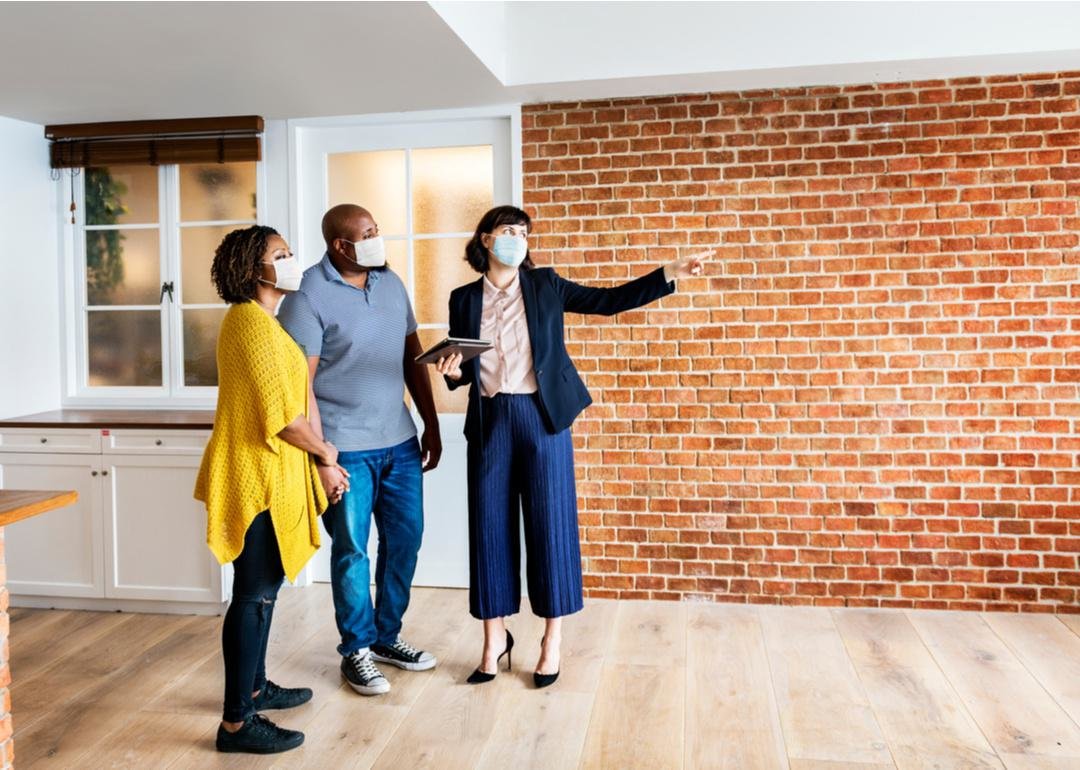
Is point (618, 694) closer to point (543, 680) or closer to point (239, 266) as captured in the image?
point (543, 680)

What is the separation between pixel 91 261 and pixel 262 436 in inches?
107

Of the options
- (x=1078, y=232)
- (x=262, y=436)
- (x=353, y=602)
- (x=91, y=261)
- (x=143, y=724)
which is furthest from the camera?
(x=91, y=261)

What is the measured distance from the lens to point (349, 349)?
3047mm

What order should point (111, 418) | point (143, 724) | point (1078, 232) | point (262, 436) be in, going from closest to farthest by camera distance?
point (262, 436), point (143, 724), point (1078, 232), point (111, 418)

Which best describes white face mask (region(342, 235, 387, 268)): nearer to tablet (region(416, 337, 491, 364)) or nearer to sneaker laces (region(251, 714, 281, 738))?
tablet (region(416, 337, 491, 364))

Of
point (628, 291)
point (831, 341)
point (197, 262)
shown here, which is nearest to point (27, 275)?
point (197, 262)

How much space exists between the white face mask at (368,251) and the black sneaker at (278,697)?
137 centimetres

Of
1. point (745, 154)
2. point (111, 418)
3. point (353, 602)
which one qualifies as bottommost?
point (353, 602)

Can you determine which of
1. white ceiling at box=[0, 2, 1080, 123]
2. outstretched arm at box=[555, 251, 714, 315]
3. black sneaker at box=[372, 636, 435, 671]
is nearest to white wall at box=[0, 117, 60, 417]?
white ceiling at box=[0, 2, 1080, 123]

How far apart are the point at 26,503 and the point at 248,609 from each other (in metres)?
0.66

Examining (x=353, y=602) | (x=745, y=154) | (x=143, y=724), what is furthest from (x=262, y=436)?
(x=745, y=154)

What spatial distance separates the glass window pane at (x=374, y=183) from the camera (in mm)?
4426

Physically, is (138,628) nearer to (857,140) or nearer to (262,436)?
(262,436)

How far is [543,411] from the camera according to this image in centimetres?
308
